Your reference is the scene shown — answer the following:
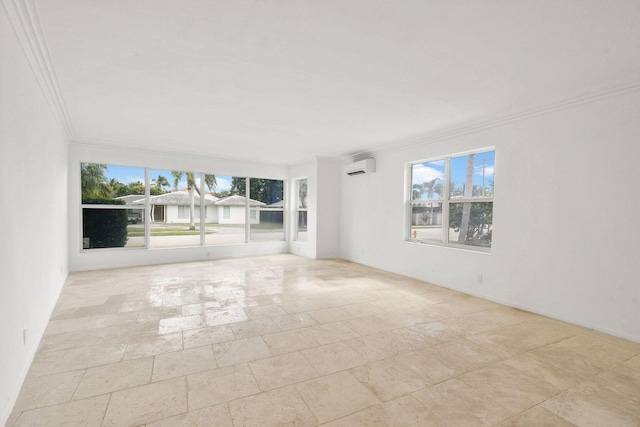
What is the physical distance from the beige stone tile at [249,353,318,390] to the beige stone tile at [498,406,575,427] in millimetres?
1324

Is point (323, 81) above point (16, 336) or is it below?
above

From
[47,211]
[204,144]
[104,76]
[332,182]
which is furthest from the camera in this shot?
[332,182]

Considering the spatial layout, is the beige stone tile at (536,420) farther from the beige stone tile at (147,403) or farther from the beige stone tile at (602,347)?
the beige stone tile at (147,403)

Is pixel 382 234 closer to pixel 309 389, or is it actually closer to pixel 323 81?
pixel 323 81

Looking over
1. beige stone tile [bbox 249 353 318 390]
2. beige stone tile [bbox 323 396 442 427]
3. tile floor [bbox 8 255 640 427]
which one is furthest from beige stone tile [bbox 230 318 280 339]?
beige stone tile [bbox 323 396 442 427]

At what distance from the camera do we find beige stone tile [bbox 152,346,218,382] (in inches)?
92.0

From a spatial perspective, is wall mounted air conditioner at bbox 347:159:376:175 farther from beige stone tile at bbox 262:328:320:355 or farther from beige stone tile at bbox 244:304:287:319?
beige stone tile at bbox 262:328:320:355

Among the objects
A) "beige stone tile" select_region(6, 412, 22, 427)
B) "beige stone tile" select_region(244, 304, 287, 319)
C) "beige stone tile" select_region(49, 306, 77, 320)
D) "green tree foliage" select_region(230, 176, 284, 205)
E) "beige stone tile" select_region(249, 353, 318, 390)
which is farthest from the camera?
"green tree foliage" select_region(230, 176, 284, 205)

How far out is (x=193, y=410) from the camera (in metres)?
1.91

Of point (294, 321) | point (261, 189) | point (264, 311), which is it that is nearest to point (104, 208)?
point (261, 189)

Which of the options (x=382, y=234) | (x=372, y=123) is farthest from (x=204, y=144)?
(x=382, y=234)

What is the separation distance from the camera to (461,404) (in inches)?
78.8

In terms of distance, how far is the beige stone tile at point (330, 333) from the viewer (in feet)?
9.73

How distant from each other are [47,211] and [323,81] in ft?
11.6
